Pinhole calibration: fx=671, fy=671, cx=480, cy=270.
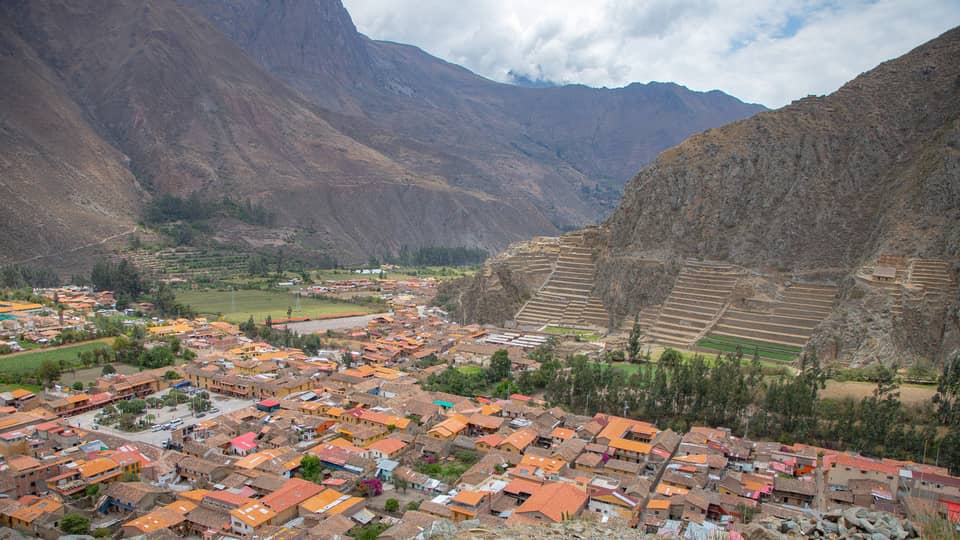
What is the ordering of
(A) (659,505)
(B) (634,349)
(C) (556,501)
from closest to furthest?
(C) (556,501)
(A) (659,505)
(B) (634,349)

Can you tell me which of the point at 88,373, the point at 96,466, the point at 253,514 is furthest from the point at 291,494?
the point at 88,373

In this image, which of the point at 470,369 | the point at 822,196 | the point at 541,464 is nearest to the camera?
the point at 541,464

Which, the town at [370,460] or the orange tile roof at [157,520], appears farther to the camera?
the town at [370,460]

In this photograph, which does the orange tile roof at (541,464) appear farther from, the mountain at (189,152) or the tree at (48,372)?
the mountain at (189,152)

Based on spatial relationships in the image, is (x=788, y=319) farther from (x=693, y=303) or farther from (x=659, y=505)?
(x=659, y=505)

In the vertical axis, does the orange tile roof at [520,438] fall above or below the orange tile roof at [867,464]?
below

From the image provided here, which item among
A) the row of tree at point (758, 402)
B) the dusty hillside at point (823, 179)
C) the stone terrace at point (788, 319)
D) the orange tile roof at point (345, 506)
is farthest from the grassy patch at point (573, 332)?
the orange tile roof at point (345, 506)

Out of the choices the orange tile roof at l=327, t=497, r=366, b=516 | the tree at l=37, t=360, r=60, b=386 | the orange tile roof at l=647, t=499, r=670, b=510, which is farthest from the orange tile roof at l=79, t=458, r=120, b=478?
the orange tile roof at l=647, t=499, r=670, b=510
